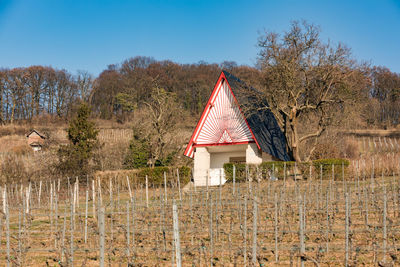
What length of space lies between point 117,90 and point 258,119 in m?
31.0

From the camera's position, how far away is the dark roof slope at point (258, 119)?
22.3 metres

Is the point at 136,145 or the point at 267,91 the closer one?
the point at 267,91

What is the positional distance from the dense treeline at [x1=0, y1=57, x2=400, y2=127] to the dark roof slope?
1846 cm

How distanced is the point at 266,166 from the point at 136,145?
28.8ft

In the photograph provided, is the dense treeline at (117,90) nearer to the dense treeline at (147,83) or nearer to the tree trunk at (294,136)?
the dense treeline at (147,83)

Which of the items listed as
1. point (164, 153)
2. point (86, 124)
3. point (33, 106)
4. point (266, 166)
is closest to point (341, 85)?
point (266, 166)

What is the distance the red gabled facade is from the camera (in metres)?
23.1

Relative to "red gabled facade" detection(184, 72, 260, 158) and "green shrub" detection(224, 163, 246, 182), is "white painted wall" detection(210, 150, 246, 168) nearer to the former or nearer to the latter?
"red gabled facade" detection(184, 72, 260, 158)

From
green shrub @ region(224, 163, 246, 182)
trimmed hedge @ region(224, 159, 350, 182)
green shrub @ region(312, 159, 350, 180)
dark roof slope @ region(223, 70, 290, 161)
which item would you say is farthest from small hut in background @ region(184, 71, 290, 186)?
green shrub @ region(312, 159, 350, 180)

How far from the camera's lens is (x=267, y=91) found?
72.4ft

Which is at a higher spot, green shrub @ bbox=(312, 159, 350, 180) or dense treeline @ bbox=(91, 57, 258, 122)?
dense treeline @ bbox=(91, 57, 258, 122)

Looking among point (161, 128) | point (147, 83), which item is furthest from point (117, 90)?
point (161, 128)

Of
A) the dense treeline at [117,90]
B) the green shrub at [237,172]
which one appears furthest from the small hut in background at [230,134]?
the dense treeline at [117,90]

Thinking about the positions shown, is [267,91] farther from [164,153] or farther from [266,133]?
[164,153]
